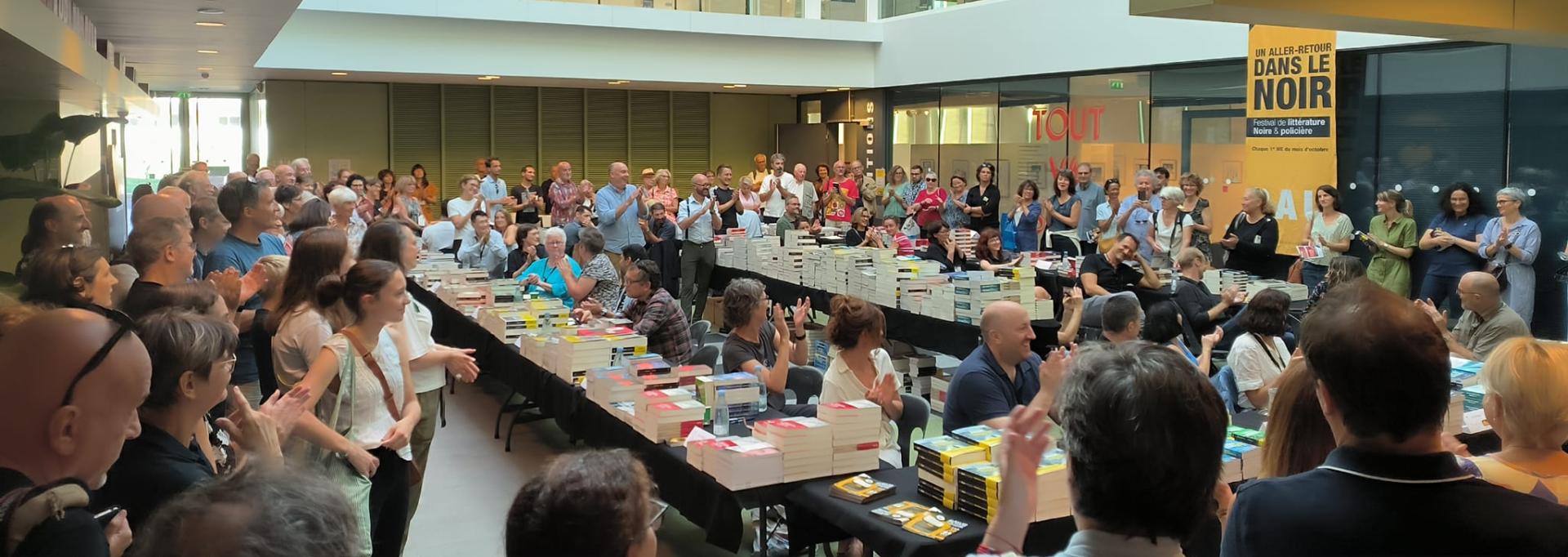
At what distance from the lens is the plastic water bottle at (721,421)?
4711mm

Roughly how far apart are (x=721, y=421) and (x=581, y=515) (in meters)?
3.03

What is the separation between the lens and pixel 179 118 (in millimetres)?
21125

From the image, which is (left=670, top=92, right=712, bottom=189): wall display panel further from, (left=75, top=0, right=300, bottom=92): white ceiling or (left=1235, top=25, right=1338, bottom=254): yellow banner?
(left=1235, top=25, right=1338, bottom=254): yellow banner

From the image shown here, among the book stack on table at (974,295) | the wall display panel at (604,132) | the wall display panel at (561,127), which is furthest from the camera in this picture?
the wall display panel at (604,132)

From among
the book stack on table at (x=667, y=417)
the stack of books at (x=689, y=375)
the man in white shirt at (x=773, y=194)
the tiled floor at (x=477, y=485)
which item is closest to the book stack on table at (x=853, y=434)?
the book stack on table at (x=667, y=417)

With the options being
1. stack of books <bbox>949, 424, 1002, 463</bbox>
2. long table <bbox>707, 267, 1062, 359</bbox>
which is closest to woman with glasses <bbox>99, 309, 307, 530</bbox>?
stack of books <bbox>949, 424, 1002, 463</bbox>

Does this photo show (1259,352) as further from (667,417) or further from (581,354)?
(581,354)

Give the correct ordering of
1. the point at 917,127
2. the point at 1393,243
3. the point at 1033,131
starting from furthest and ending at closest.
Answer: the point at 917,127 < the point at 1033,131 < the point at 1393,243

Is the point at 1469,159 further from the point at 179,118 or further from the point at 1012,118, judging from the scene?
the point at 179,118

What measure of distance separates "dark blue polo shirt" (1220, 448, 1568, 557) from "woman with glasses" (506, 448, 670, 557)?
3.37ft

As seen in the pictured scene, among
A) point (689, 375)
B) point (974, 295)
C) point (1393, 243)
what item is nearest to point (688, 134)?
point (1393, 243)

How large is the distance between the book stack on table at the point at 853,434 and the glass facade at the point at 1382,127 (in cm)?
856

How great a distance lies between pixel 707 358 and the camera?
21.8 ft

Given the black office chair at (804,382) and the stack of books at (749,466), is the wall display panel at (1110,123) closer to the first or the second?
the black office chair at (804,382)
